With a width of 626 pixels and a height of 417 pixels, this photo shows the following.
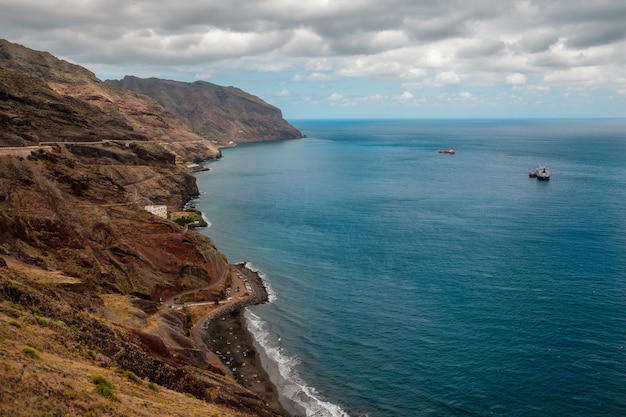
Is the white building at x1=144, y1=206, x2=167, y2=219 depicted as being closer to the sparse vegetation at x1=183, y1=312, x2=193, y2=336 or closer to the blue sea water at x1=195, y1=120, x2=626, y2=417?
the blue sea water at x1=195, y1=120, x2=626, y2=417

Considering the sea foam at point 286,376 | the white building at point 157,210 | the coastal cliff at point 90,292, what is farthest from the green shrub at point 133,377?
the white building at point 157,210

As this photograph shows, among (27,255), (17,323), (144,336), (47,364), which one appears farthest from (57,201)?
(47,364)

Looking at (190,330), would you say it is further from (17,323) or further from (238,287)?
(17,323)

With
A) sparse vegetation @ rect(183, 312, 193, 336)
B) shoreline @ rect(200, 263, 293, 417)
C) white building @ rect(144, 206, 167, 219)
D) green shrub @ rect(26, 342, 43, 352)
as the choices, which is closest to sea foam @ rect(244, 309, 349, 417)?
shoreline @ rect(200, 263, 293, 417)

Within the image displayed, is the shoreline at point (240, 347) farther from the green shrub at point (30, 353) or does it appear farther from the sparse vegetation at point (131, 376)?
the green shrub at point (30, 353)

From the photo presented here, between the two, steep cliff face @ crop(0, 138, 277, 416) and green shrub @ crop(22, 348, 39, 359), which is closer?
green shrub @ crop(22, 348, 39, 359)

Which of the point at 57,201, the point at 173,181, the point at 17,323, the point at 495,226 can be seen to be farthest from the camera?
the point at 173,181
